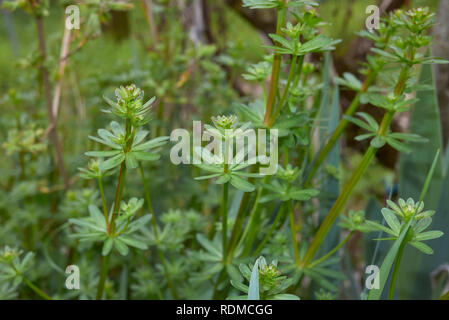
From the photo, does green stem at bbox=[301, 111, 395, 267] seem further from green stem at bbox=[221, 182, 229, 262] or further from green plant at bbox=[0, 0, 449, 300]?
green stem at bbox=[221, 182, 229, 262]

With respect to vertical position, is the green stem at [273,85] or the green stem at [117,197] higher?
the green stem at [273,85]

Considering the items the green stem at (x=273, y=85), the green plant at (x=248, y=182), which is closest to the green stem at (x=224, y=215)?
the green plant at (x=248, y=182)

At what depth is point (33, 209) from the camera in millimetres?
1077

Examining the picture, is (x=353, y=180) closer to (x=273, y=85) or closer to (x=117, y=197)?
(x=273, y=85)

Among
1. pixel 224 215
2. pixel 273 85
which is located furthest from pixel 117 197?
pixel 273 85

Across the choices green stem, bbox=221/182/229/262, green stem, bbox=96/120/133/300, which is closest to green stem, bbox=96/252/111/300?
green stem, bbox=96/120/133/300

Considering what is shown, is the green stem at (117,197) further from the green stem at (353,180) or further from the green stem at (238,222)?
the green stem at (353,180)

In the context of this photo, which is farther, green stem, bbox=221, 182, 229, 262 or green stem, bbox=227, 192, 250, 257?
green stem, bbox=227, 192, 250, 257

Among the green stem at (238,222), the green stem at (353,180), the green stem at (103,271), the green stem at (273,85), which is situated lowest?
the green stem at (103,271)

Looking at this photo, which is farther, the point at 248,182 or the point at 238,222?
the point at 238,222

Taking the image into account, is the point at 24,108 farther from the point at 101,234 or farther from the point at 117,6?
the point at 101,234

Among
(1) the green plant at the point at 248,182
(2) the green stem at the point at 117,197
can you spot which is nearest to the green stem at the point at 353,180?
(1) the green plant at the point at 248,182

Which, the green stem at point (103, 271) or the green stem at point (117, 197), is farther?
the green stem at point (103, 271)
